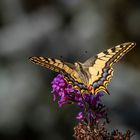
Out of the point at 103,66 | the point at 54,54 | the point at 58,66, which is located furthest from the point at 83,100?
the point at 54,54

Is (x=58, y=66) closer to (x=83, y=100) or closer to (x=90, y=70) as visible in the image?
(x=83, y=100)

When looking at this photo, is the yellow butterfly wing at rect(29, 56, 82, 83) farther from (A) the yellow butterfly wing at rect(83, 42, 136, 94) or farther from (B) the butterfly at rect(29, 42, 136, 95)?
(A) the yellow butterfly wing at rect(83, 42, 136, 94)

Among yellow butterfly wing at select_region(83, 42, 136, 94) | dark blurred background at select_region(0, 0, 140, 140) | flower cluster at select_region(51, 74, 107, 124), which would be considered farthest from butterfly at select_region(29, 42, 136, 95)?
dark blurred background at select_region(0, 0, 140, 140)

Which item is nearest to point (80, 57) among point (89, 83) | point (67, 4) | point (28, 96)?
point (28, 96)

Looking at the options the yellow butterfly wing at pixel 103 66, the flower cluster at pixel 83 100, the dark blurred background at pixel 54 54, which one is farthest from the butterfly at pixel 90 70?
the dark blurred background at pixel 54 54

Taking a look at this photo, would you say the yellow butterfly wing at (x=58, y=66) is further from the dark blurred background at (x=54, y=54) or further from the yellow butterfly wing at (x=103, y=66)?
the dark blurred background at (x=54, y=54)

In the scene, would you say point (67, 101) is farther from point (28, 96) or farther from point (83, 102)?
point (28, 96)
